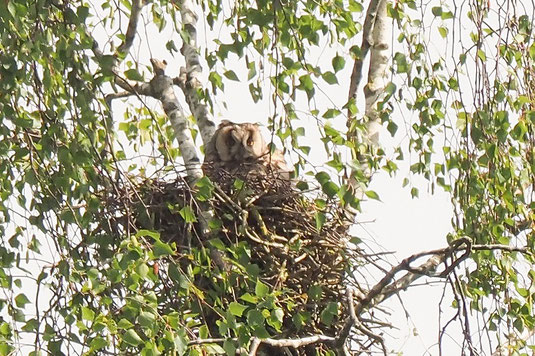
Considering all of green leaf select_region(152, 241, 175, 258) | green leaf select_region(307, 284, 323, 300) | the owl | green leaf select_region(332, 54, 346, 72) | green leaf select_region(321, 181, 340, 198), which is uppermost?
the owl

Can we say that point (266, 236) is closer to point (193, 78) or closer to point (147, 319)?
point (193, 78)

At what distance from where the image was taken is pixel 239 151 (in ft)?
15.4

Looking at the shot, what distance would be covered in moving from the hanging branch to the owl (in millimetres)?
63

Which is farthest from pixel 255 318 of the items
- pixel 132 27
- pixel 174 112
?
pixel 132 27

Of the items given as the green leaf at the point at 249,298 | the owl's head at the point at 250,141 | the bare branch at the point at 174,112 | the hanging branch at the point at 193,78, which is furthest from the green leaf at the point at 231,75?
the green leaf at the point at 249,298

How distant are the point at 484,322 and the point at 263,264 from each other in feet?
2.48

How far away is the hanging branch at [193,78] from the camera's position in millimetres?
4598

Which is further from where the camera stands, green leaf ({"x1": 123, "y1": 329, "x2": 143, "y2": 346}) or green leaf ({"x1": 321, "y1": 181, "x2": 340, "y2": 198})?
green leaf ({"x1": 321, "y1": 181, "x2": 340, "y2": 198})

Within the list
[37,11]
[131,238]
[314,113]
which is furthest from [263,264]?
[37,11]

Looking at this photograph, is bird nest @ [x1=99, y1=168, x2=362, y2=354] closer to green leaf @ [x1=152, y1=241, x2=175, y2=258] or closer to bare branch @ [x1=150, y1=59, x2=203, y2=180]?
bare branch @ [x1=150, y1=59, x2=203, y2=180]

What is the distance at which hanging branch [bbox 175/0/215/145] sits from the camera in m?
4.60

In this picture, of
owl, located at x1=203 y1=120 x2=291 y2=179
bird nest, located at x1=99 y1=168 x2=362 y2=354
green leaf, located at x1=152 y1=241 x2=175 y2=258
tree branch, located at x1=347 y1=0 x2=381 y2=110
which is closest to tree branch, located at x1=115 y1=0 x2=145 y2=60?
owl, located at x1=203 y1=120 x2=291 y2=179

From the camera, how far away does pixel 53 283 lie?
3764mm

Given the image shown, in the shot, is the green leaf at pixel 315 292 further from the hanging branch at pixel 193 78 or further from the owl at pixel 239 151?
the hanging branch at pixel 193 78
